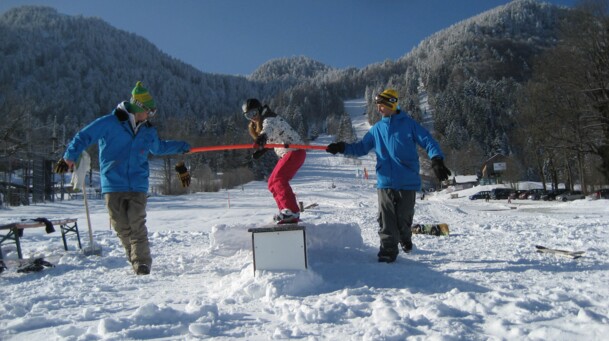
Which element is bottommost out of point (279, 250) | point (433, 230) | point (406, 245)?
point (433, 230)

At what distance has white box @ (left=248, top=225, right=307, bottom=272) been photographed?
132 inches

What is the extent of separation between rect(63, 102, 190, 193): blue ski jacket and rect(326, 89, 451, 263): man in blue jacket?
267 centimetres

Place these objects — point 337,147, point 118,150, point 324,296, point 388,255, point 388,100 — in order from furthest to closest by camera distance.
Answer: point 337,147, point 388,100, point 118,150, point 388,255, point 324,296

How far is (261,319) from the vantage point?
2402mm

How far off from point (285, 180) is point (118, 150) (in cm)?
187

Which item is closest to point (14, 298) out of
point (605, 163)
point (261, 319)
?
point (261, 319)

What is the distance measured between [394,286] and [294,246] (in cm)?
86

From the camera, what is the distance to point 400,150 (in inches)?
173

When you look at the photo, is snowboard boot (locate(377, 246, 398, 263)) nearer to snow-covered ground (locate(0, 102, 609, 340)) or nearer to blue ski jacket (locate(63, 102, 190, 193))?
snow-covered ground (locate(0, 102, 609, 340))

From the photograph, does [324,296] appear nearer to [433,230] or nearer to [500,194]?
[433,230]

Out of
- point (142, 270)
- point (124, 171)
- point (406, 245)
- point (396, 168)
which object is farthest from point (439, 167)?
point (124, 171)

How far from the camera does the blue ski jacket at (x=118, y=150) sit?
4.36 metres

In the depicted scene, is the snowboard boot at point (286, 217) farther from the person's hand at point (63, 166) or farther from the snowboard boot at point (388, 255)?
the person's hand at point (63, 166)

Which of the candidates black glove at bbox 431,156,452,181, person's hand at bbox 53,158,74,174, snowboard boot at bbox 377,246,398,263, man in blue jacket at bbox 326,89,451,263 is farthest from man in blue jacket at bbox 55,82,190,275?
black glove at bbox 431,156,452,181
